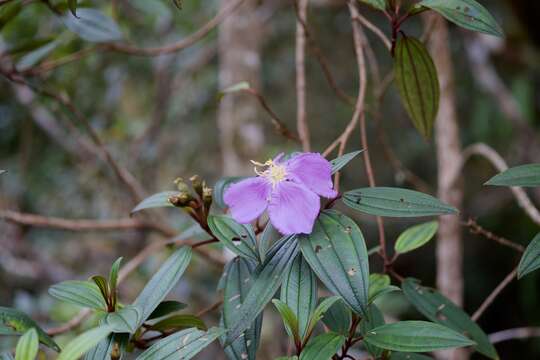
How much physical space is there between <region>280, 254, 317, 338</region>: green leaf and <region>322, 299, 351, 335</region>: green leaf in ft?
0.22

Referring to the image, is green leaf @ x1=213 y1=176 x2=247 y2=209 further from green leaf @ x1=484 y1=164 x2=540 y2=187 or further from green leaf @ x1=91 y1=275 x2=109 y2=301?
green leaf @ x1=484 y1=164 x2=540 y2=187

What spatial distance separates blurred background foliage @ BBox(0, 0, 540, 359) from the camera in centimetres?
182

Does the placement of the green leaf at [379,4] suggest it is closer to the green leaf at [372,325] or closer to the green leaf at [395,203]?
the green leaf at [395,203]

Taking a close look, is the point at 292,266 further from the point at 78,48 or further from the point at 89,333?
the point at 78,48

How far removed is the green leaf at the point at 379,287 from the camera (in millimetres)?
546

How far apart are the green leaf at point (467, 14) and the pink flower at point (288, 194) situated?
0.63ft

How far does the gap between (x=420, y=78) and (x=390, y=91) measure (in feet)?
6.11

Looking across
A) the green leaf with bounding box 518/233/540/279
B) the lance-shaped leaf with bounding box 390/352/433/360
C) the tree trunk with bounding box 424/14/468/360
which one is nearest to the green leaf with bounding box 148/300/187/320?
the lance-shaped leaf with bounding box 390/352/433/360

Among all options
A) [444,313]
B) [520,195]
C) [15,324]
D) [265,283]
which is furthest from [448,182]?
[15,324]

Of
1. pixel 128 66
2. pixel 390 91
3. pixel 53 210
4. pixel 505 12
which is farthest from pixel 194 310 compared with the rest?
pixel 505 12

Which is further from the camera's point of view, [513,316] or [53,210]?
[513,316]

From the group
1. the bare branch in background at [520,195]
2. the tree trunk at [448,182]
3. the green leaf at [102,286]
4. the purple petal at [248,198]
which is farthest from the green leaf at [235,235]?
the tree trunk at [448,182]

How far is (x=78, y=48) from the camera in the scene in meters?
1.38

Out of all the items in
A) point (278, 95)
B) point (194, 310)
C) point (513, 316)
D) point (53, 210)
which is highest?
point (278, 95)
